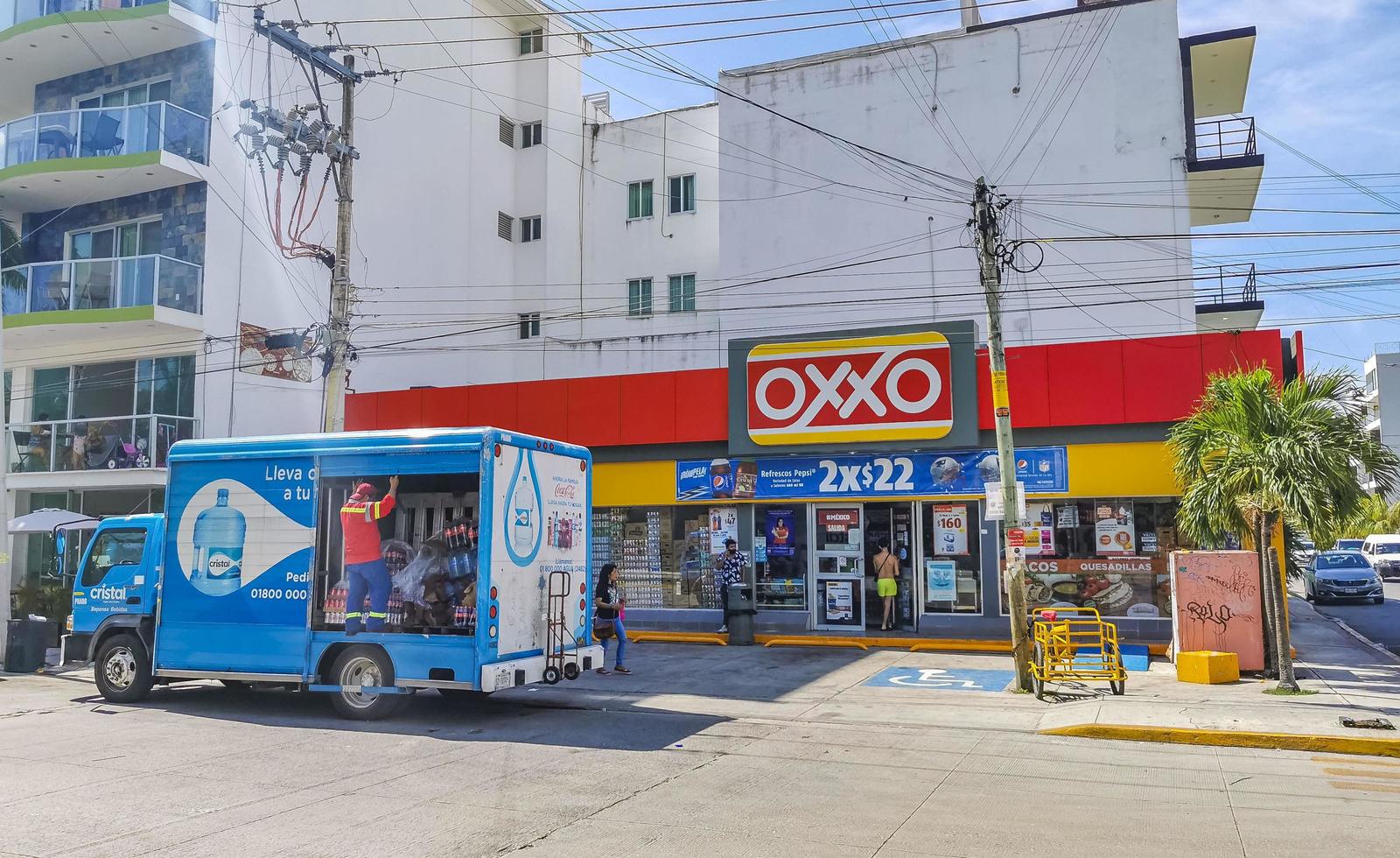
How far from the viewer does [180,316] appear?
2344 cm

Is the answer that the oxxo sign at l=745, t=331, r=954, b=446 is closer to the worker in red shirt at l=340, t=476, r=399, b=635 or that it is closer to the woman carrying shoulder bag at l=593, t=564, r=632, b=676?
the woman carrying shoulder bag at l=593, t=564, r=632, b=676

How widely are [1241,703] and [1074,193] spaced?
18.8m

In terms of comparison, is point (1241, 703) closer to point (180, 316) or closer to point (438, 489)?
point (438, 489)

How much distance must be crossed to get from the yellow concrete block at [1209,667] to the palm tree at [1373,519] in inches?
91.3

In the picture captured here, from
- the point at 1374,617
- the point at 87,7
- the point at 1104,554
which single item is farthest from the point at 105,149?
the point at 1374,617

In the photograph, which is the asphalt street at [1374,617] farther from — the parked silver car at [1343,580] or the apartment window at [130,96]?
the apartment window at [130,96]

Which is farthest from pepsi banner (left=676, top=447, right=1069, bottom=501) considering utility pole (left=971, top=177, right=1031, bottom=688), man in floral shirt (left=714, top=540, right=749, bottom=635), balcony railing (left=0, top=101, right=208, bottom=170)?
balcony railing (left=0, top=101, right=208, bottom=170)

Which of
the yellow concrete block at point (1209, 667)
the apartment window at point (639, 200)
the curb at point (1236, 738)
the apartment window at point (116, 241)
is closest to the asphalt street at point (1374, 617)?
the yellow concrete block at point (1209, 667)

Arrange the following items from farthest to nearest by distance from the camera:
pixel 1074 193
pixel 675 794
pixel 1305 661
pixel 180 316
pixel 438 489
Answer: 1. pixel 1074 193
2. pixel 180 316
3. pixel 1305 661
4. pixel 438 489
5. pixel 675 794

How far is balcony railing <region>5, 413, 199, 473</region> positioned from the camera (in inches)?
915

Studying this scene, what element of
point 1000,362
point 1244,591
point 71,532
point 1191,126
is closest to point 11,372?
point 71,532

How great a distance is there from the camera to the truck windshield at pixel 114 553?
550 inches

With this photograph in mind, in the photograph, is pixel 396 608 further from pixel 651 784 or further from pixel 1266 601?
pixel 1266 601

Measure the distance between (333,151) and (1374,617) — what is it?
91.6 ft
